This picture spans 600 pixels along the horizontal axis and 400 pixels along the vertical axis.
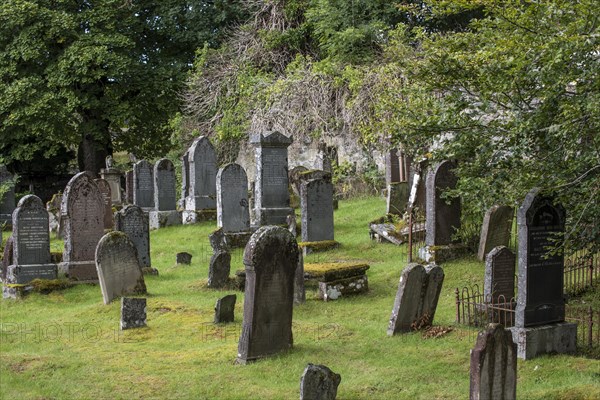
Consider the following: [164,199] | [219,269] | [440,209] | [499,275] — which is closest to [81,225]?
[219,269]

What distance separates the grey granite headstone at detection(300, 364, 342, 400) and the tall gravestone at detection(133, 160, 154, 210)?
1931 centimetres

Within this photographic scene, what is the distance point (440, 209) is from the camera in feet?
54.5

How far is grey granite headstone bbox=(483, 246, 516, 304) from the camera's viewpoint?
41.8 feet

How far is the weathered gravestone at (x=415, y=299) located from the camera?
12.0m

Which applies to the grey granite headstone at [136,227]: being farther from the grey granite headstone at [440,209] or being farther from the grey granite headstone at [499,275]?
the grey granite headstone at [499,275]

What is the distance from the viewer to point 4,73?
3381 centimetres

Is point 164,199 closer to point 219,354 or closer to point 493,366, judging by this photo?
point 219,354

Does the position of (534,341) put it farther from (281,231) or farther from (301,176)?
(301,176)

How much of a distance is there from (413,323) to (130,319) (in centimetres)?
417

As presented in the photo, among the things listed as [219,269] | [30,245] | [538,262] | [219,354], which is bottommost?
[219,354]

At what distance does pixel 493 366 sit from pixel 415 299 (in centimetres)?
358

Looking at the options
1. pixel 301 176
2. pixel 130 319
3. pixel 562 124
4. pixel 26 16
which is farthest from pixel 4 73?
pixel 562 124

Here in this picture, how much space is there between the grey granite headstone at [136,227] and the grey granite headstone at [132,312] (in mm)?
4475

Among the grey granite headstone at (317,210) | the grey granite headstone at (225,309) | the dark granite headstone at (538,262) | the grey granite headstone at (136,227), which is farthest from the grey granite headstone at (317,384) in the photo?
the grey granite headstone at (317,210)
